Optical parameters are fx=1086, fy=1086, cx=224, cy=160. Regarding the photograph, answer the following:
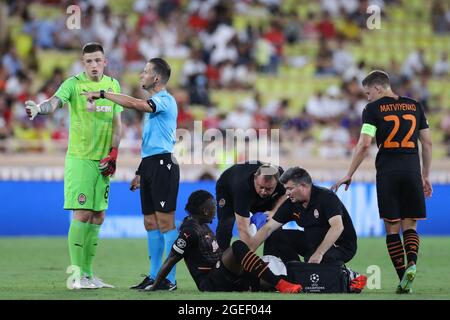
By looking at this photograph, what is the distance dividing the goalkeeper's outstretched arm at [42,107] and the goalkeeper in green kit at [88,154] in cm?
4

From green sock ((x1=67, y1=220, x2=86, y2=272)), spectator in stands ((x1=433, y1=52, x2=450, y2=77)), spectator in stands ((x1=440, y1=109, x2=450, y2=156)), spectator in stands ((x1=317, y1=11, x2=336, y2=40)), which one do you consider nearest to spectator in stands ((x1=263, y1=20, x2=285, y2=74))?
spectator in stands ((x1=317, y1=11, x2=336, y2=40))

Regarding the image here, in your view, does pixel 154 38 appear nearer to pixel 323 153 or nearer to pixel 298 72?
pixel 298 72

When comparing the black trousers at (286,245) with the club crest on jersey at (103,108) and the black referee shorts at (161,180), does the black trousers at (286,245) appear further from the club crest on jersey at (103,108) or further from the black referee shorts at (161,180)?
the club crest on jersey at (103,108)

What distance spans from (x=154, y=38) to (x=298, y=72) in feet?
11.3

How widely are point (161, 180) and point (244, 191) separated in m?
0.84

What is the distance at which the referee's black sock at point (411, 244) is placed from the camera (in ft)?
34.0

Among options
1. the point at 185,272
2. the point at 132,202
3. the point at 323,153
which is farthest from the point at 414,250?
the point at 323,153

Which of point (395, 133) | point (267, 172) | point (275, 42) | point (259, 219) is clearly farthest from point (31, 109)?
point (275, 42)

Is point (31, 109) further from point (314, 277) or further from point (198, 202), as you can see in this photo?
point (314, 277)

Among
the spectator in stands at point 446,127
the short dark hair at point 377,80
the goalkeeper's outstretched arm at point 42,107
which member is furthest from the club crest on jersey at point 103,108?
the spectator in stands at point 446,127

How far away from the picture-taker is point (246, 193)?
35.7 feet

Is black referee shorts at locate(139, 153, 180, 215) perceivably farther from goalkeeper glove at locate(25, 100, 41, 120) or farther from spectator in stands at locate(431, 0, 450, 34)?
spectator in stands at locate(431, 0, 450, 34)
